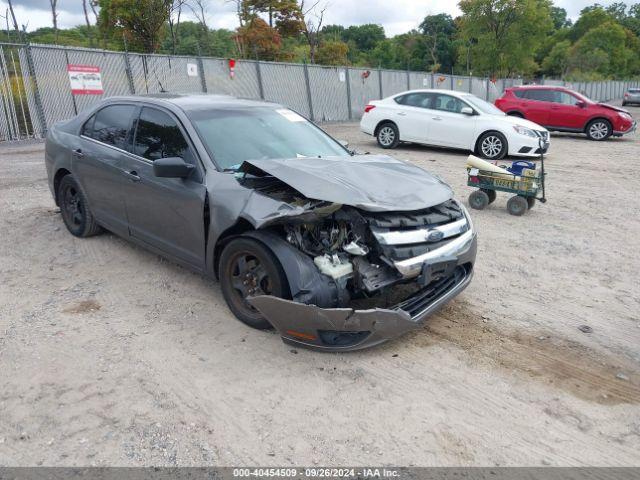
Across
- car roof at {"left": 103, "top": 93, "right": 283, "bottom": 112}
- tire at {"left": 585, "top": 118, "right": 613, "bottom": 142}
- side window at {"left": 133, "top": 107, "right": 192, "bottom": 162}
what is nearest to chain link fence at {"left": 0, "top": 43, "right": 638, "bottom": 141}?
car roof at {"left": 103, "top": 93, "right": 283, "bottom": 112}

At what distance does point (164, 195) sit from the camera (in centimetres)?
404

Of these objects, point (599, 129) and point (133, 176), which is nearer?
point (133, 176)

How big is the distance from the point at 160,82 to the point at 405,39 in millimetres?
70723

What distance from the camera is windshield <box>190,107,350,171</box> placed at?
4.00 metres

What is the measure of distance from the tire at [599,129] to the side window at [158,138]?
51.7 feet

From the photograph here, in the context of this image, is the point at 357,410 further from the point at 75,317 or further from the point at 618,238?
the point at 618,238

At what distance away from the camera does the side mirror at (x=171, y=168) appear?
3649mm

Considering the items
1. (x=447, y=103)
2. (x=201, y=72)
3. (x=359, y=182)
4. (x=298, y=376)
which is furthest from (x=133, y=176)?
(x=201, y=72)

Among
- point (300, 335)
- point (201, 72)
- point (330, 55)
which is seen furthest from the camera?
point (330, 55)

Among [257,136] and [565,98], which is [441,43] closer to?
Result: [565,98]

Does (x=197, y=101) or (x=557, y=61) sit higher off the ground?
(x=557, y=61)

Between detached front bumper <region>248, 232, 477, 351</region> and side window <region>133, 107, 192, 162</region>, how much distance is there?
61.2 inches

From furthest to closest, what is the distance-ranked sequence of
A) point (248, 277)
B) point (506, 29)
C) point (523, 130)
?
point (506, 29) → point (523, 130) → point (248, 277)

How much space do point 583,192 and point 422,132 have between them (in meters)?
4.68
